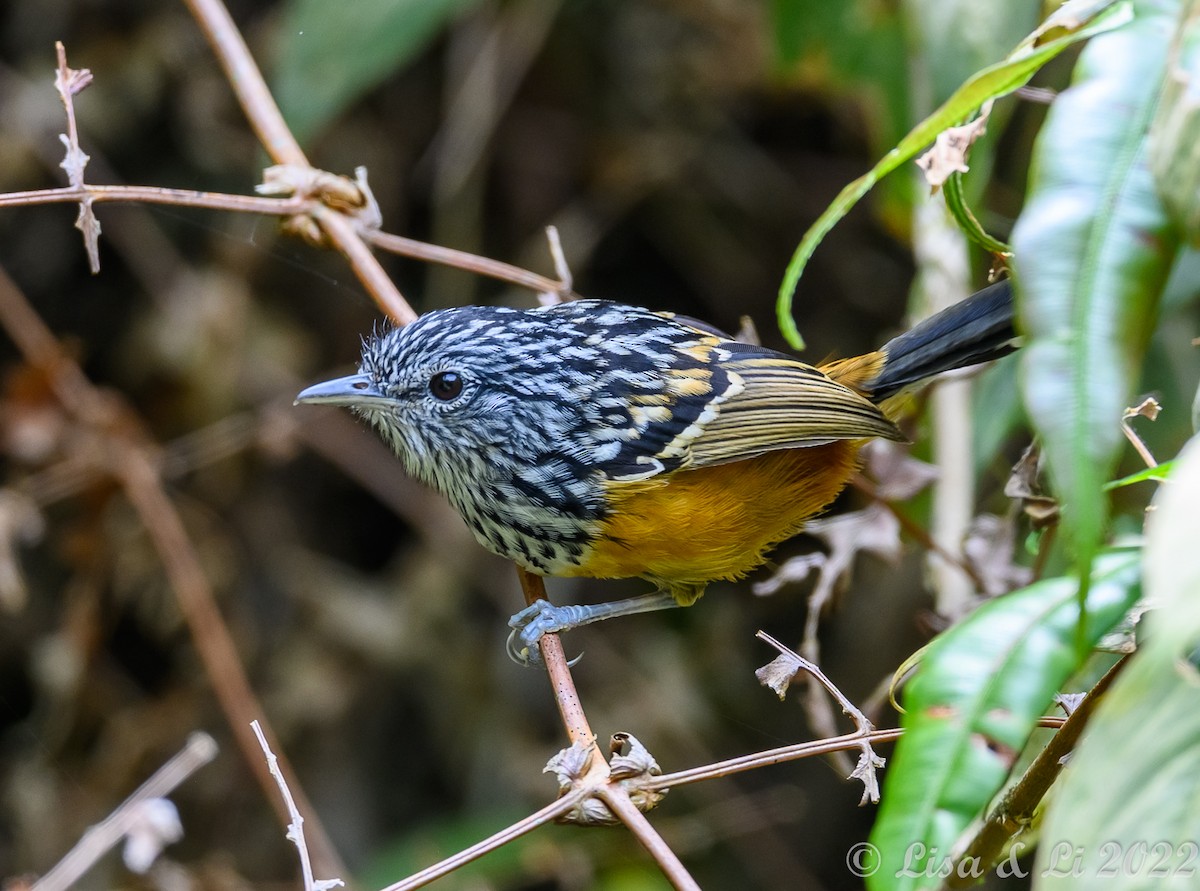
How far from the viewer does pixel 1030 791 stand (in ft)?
5.87

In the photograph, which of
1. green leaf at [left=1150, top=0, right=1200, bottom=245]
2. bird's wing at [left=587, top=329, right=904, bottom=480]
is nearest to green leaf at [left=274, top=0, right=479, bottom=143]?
bird's wing at [left=587, top=329, right=904, bottom=480]

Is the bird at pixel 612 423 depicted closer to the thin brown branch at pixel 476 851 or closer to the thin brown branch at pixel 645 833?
the thin brown branch at pixel 645 833

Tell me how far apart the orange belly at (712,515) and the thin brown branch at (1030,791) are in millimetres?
1155

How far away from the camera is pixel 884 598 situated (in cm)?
528

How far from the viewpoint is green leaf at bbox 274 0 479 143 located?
3775 millimetres

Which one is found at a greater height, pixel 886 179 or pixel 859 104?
pixel 859 104

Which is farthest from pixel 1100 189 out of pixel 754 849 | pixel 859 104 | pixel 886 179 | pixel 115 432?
pixel 754 849

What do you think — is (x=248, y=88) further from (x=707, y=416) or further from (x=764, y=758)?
(x=764, y=758)

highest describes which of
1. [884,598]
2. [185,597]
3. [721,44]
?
[721,44]

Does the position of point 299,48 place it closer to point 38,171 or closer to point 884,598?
point 38,171

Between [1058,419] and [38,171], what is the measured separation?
15.8 ft

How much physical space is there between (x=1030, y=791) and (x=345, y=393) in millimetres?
1784

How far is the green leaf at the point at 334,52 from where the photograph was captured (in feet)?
12.4

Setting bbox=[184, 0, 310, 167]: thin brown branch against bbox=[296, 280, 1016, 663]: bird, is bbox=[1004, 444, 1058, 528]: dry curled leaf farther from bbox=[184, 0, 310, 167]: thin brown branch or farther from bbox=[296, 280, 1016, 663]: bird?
bbox=[184, 0, 310, 167]: thin brown branch
